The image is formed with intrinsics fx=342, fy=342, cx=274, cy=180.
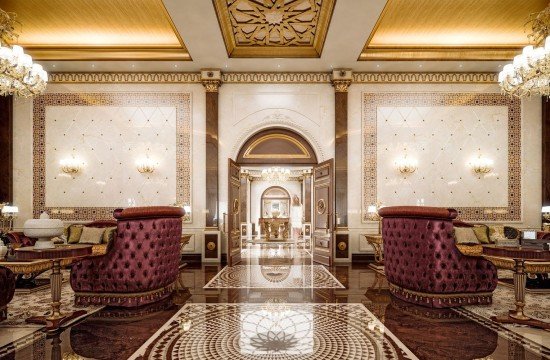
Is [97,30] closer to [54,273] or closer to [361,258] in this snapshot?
[54,273]

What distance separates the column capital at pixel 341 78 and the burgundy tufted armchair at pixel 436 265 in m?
4.43

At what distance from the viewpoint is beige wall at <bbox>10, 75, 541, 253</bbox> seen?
7.97 metres

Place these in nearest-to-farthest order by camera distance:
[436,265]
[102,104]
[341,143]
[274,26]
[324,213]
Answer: [436,265] < [274,26] < [324,213] < [341,143] < [102,104]

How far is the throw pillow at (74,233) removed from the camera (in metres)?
7.06

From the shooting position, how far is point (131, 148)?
26.5 ft

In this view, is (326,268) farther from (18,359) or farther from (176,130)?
(18,359)

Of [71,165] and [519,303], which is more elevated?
[71,165]

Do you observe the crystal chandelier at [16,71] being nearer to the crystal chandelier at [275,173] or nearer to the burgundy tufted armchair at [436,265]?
the burgundy tufted armchair at [436,265]

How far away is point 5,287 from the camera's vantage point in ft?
11.5

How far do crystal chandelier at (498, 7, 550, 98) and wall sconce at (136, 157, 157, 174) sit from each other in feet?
23.5

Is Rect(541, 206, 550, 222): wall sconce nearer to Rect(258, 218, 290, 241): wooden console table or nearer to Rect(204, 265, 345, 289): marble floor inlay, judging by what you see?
Rect(204, 265, 345, 289): marble floor inlay

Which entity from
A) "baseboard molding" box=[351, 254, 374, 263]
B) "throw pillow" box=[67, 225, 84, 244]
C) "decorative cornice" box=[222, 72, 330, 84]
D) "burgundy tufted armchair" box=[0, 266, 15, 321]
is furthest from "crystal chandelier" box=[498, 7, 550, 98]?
"throw pillow" box=[67, 225, 84, 244]

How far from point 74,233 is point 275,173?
10714 millimetres

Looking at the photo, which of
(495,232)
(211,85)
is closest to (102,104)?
(211,85)
